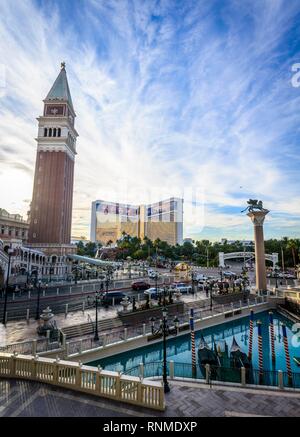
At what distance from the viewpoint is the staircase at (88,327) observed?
18.3 metres

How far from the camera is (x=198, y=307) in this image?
28.0 meters

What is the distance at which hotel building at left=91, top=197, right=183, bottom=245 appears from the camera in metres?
148

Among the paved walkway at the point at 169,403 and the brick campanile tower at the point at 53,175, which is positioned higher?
the brick campanile tower at the point at 53,175

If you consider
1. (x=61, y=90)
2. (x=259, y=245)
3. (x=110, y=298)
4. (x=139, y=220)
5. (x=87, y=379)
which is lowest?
(x=110, y=298)

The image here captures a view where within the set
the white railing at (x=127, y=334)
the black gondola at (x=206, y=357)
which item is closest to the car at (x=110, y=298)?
the white railing at (x=127, y=334)

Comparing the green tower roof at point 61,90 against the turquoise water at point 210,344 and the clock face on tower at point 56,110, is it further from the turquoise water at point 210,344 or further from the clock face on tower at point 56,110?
the turquoise water at point 210,344

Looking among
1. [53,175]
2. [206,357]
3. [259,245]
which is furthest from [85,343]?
[53,175]

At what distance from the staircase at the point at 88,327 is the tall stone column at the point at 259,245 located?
76.7 feet

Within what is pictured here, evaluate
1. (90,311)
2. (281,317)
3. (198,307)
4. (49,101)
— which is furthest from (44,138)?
(281,317)

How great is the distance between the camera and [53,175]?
192 ft

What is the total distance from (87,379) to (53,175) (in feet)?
186

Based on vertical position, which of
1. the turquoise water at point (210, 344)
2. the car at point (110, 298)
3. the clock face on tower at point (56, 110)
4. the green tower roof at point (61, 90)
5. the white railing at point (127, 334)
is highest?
the green tower roof at point (61, 90)

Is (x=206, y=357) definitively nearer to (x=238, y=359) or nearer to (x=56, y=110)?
(x=238, y=359)
